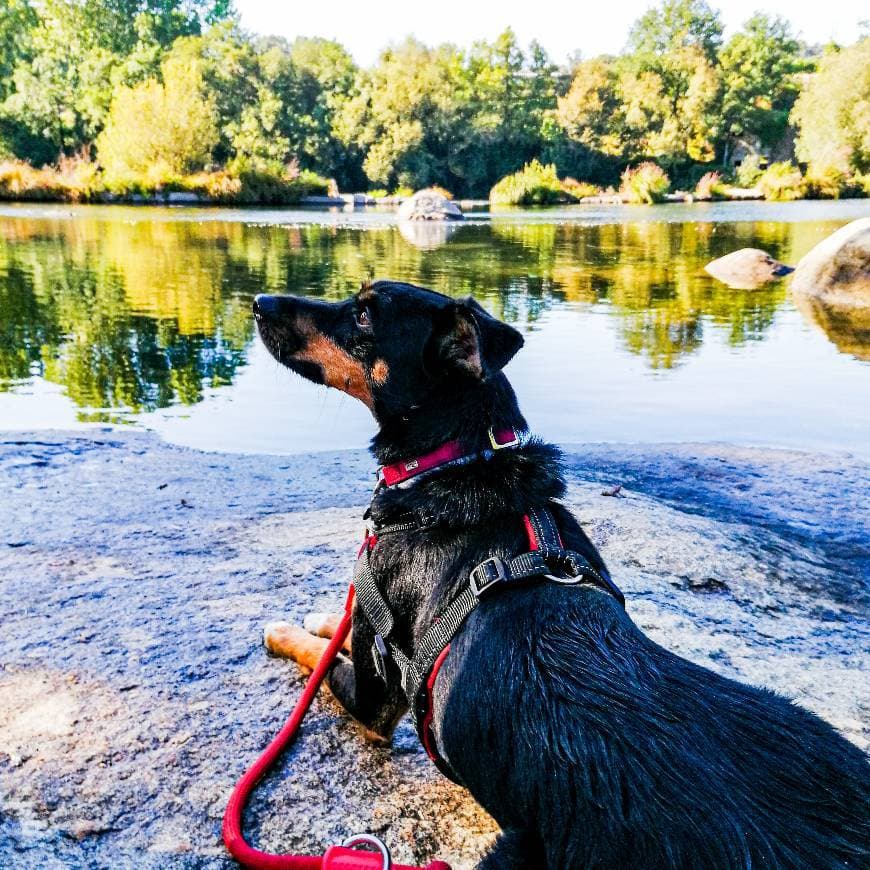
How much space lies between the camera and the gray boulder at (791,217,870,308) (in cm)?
1541

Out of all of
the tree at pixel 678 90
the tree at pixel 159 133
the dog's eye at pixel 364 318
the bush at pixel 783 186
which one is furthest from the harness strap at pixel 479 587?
the tree at pixel 678 90

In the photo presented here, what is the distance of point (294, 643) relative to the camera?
10.6 feet

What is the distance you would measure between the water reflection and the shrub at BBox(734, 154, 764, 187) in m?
43.9

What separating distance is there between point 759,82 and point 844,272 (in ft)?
A: 262

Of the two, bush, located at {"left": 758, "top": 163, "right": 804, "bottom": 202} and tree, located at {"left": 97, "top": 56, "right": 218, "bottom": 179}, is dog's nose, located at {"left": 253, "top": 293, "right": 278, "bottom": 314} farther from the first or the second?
bush, located at {"left": 758, "top": 163, "right": 804, "bottom": 202}

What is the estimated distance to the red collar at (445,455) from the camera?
2.67m

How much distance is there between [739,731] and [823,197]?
6808 cm

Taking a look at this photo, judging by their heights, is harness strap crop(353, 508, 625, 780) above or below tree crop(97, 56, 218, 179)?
below

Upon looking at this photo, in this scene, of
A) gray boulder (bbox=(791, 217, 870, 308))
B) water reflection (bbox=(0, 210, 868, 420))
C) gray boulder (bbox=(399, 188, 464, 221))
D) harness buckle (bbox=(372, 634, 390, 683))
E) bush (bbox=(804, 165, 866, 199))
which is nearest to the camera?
harness buckle (bbox=(372, 634, 390, 683))

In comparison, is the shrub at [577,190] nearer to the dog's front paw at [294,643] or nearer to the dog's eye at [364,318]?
the dog's eye at [364,318]

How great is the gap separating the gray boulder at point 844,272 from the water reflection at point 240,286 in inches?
35.3

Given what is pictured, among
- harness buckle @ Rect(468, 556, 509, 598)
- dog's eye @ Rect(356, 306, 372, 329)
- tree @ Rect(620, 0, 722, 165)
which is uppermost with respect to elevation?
tree @ Rect(620, 0, 722, 165)

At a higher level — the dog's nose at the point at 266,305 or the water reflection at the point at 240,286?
the dog's nose at the point at 266,305

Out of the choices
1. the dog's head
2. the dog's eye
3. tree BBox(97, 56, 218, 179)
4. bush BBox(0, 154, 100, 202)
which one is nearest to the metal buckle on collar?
the dog's head
